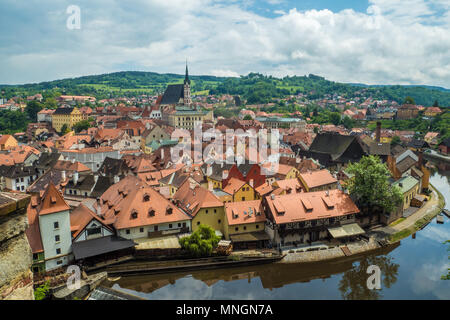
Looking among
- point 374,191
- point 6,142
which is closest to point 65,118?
point 6,142

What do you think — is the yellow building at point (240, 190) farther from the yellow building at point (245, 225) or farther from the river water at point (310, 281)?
the river water at point (310, 281)

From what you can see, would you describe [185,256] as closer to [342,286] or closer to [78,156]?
[342,286]

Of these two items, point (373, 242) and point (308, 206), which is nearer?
point (308, 206)

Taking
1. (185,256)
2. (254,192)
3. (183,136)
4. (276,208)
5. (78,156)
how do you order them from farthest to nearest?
(183,136), (78,156), (254,192), (276,208), (185,256)

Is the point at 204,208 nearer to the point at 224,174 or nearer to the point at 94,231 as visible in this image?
the point at 224,174

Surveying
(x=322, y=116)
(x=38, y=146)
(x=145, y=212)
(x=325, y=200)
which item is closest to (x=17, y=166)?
(x=38, y=146)

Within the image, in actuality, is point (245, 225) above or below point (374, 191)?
below

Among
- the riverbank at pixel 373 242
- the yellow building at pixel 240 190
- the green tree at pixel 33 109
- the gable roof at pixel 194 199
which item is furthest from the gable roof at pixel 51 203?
the green tree at pixel 33 109
